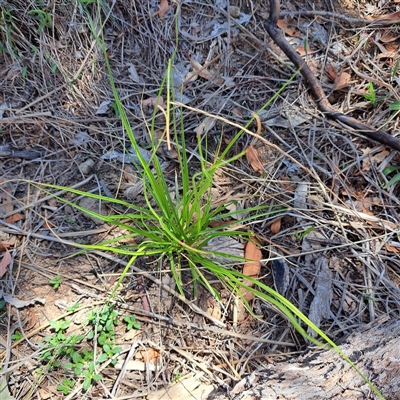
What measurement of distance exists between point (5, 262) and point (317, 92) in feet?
4.47

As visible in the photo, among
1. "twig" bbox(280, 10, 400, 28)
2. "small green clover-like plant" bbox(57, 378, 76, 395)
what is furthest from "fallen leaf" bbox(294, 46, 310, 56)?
"small green clover-like plant" bbox(57, 378, 76, 395)

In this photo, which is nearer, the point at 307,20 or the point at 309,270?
the point at 309,270

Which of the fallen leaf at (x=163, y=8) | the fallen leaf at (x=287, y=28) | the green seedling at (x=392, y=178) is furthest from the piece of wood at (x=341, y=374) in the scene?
the fallen leaf at (x=163, y=8)

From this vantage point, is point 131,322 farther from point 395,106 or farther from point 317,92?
point 395,106

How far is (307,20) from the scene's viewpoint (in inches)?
66.9

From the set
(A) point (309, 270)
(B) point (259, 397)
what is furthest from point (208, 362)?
(A) point (309, 270)

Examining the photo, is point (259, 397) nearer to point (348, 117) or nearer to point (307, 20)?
point (348, 117)

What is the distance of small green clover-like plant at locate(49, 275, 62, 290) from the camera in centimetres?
121

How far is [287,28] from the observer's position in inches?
66.0

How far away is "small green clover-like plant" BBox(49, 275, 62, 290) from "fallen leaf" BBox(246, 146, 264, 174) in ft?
2.65

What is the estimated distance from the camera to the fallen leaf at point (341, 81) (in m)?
1.54

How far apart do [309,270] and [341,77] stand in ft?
2.80

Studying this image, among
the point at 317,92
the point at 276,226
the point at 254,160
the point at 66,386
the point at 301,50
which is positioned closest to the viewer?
the point at 66,386

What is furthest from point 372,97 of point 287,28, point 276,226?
point 276,226
